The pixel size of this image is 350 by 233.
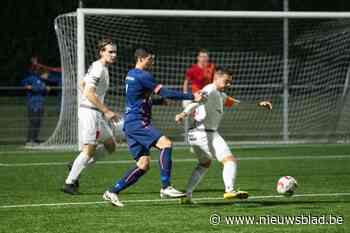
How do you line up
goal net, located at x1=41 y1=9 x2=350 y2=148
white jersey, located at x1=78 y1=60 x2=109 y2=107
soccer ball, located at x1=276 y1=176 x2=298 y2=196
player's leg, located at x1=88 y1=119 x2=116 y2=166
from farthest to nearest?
goal net, located at x1=41 y1=9 x2=350 y2=148 < player's leg, located at x1=88 y1=119 x2=116 y2=166 < white jersey, located at x1=78 y1=60 x2=109 y2=107 < soccer ball, located at x1=276 y1=176 x2=298 y2=196

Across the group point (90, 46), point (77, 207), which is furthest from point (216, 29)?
point (77, 207)

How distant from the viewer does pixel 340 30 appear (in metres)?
23.4

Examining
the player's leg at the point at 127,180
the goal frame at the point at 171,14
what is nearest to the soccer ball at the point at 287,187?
the player's leg at the point at 127,180

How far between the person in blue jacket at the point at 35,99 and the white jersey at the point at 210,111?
11.1 m

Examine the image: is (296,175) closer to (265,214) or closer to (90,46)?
(265,214)

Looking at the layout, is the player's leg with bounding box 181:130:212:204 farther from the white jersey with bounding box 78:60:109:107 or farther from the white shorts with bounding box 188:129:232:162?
the white jersey with bounding box 78:60:109:107

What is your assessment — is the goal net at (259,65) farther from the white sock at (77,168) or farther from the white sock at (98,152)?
the white sock at (77,168)

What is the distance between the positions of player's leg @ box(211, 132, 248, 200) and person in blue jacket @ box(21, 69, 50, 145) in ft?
37.4

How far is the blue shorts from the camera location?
39.6ft

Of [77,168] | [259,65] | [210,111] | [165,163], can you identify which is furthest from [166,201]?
[259,65]

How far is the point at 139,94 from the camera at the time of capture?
12.1 m

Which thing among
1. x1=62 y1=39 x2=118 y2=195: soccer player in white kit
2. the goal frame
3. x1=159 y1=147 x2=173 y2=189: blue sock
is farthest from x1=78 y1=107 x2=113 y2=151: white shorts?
the goal frame

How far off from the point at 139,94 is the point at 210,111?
107cm

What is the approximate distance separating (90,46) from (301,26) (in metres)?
6.58
